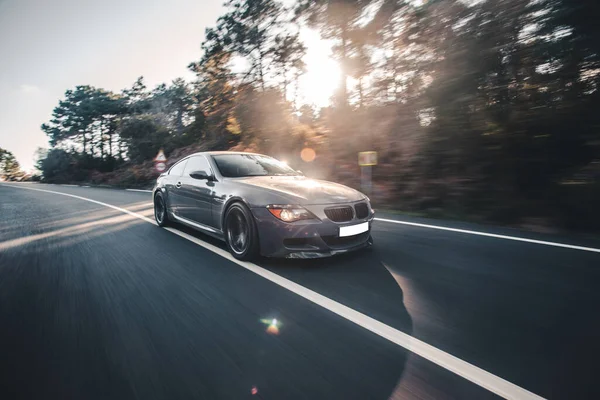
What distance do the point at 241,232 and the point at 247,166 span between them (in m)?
1.31

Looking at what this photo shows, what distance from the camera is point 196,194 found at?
5.13m

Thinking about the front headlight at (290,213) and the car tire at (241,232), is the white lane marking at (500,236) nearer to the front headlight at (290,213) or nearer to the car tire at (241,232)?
the front headlight at (290,213)

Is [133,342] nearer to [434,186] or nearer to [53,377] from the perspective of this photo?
[53,377]

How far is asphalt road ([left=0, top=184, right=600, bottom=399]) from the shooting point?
1.82 m

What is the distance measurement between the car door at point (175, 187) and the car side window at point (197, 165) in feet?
0.69

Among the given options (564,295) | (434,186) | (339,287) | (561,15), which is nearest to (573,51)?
(561,15)

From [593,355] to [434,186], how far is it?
6.31 meters

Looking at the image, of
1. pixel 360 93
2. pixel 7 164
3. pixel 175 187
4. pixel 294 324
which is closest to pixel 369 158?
pixel 360 93

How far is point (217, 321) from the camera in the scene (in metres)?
2.54

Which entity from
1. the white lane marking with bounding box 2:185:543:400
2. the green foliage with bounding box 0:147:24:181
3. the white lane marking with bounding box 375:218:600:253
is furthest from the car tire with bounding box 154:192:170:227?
the green foliage with bounding box 0:147:24:181

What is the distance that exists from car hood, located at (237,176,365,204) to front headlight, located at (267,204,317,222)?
0.10 m

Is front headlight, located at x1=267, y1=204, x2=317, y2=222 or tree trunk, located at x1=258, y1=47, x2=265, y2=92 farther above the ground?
tree trunk, located at x1=258, y1=47, x2=265, y2=92

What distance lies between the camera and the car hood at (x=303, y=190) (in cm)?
374

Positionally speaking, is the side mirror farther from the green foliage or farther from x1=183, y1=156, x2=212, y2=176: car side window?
the green foliage
